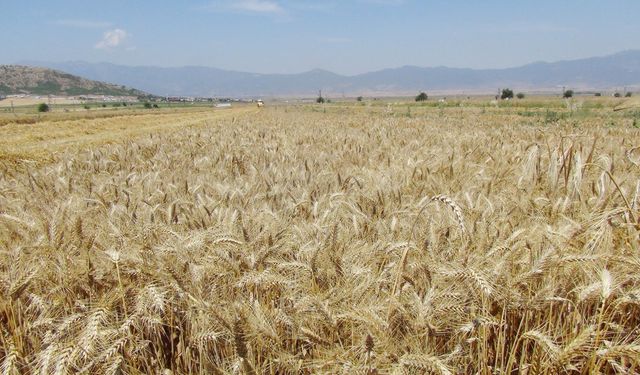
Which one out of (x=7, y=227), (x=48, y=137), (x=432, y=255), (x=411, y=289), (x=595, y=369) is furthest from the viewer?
(x=48, y=137)

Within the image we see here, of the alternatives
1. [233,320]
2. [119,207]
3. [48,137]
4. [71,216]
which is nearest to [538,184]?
[233,320]

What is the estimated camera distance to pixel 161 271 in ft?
5.99

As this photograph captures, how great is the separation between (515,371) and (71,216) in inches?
89.6

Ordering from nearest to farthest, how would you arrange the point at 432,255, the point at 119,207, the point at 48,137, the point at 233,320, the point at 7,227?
the point at 233,320, the point at 432,255, the point at 7,227, the point at 119,207, the point at 48,137

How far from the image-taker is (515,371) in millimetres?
1734

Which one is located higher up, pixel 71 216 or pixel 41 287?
pixel 71 216

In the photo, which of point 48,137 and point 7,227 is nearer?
point 7,227

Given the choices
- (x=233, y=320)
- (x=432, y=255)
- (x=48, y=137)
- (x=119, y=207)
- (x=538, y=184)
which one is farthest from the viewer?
(x=48, y=137)

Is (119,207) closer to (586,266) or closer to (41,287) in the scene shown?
(41,287)

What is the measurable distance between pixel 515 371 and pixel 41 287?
200 cm

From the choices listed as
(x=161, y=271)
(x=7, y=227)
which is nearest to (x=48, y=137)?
(x=7, y=227)

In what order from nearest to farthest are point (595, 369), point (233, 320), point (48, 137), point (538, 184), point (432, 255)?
point (595, 369)
point (233, 320)
point (432, 255)
point (538, 184)
point (48, 137)

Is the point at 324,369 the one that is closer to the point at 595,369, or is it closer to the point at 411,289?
the point at 411,289

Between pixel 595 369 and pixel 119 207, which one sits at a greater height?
pixel 119 207
